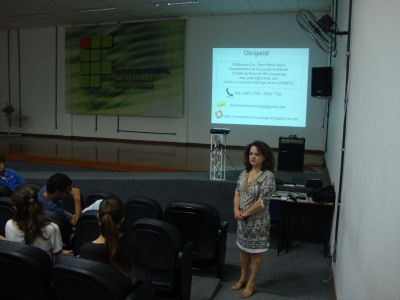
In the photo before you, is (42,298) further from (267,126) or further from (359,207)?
(267,126)

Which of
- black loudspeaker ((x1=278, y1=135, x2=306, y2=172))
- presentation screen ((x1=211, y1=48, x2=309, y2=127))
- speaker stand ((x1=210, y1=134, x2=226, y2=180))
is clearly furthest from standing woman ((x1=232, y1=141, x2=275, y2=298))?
presentation screen ((x1=211, y1=48, x2=309, y2=127))

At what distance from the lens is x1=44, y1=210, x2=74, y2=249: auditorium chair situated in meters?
2.81

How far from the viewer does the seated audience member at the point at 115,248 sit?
1.93 meters

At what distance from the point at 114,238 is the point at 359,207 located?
133 cm

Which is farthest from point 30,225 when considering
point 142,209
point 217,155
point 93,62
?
point 93,62

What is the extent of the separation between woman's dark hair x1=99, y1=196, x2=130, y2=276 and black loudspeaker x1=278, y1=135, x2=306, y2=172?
4.30 m

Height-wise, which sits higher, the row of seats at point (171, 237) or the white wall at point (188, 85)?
the white wall at point (188, 85)

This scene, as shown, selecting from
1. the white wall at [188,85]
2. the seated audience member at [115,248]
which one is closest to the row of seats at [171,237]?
the seated audience member at [115,248]

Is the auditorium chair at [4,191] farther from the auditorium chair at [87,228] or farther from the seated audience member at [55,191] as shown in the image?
the auditorium chair at [87,228]

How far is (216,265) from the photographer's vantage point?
3.54 meters

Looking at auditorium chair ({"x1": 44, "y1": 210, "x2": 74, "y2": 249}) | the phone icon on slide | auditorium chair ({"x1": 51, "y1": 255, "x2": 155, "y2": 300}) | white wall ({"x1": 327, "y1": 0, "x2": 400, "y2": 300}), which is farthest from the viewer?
the phone icon on slide

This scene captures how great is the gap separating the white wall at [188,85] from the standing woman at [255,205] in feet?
17.6

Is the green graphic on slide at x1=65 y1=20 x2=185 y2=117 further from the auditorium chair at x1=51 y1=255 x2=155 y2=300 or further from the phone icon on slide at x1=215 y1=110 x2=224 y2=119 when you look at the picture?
the auditorium chair at x1=51 y1=255 x2=155 y2=300

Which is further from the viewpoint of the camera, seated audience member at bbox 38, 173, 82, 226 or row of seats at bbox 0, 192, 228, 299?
seated audience member at bbox 38, 173, 82, 226
